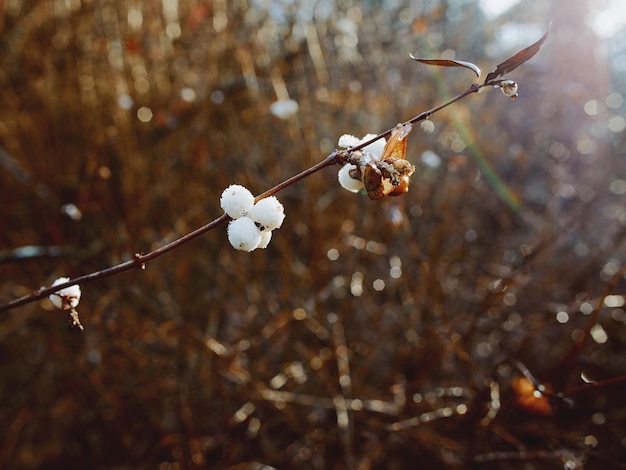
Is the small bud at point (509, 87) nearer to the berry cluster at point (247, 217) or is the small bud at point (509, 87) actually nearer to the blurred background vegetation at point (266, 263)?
the berry cluster at point (247, 217)

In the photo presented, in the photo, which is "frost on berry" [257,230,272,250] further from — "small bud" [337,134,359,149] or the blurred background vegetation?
the blurred background vegetation

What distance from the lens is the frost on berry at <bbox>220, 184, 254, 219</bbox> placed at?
0.76m

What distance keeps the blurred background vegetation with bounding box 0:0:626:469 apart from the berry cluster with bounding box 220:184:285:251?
1.04m

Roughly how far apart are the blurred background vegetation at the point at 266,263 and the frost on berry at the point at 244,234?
1042 millimetres

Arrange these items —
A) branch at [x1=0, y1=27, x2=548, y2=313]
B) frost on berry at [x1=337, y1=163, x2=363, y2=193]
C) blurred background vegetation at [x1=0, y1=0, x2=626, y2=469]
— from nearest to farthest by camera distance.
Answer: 1. branch at [x1=0, y1=27, x2=548, y2=313]
2. frost on berry at [x1=337, y1=163, x2=363, y2=193]
3. blurred background vegetation at [x1=0, y1=0, x2=626, y2=469]

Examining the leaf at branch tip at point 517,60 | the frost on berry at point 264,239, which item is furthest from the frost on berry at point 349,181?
the leaf at branch tip at point 517,60

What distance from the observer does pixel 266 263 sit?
3.17 meters

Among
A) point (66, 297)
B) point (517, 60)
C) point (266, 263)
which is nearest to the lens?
point (517, 60)

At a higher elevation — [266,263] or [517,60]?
[266,263]

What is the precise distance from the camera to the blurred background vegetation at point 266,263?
6.69ft

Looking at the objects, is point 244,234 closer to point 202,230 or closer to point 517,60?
point 202,230

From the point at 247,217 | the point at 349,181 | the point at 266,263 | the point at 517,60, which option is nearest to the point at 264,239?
the point at 247,217

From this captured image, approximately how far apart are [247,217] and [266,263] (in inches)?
95.5

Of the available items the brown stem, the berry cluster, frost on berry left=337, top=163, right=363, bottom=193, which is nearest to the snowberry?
the brown stem
